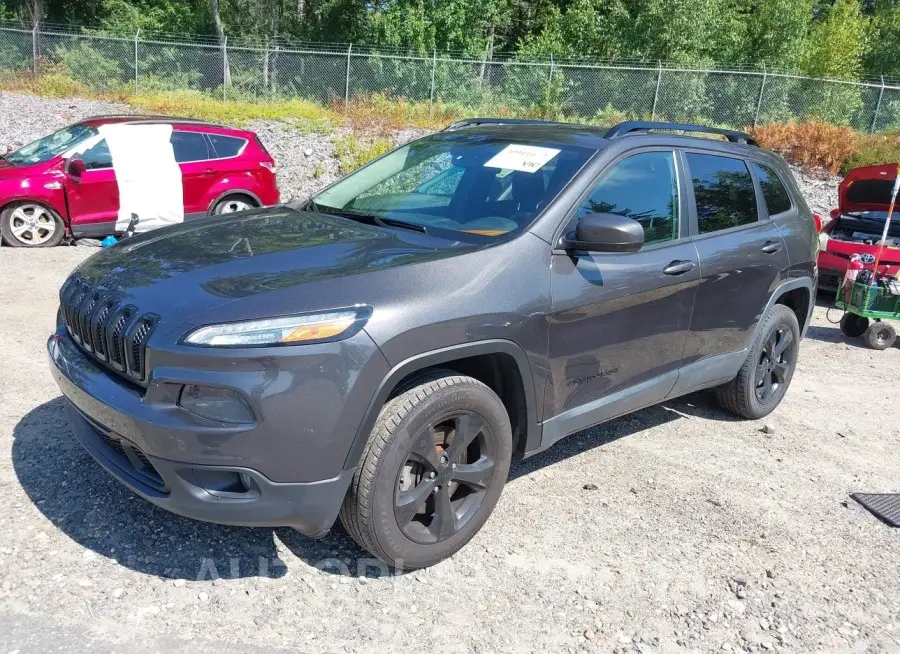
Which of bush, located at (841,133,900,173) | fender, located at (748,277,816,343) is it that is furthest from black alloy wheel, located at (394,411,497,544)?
bush, located at (841,133,900,173)

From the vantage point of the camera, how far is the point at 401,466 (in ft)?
9.72

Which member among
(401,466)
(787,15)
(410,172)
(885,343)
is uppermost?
(787,15)

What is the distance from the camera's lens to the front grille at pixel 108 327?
9.13ft

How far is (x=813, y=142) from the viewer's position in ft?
65.1

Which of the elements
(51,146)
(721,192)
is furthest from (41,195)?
(721,192)

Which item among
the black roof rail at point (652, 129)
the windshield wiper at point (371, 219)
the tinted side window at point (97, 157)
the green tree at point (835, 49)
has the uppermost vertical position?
the green tree at point (835, 49)

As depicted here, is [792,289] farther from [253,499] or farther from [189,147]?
[189,147]

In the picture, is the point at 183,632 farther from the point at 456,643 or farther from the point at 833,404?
the point at 833,404

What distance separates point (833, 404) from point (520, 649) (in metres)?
3.98

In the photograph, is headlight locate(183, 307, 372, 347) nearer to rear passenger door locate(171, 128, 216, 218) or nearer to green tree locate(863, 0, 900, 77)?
rear passenger door locate(171, 128, 216, 218)

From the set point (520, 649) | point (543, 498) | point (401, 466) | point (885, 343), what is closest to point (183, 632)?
point (401, 466)

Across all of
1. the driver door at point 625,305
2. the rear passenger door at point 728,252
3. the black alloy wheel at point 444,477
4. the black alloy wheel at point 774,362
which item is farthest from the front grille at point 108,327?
the black alloy wheel at point 774,362

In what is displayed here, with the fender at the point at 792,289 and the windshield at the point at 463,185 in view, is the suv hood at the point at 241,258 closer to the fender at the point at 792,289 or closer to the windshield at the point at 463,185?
the windshield at the point at 463,185

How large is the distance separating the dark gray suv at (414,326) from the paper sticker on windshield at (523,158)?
1cm
